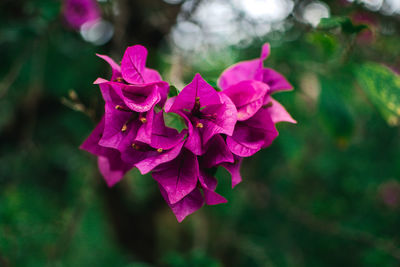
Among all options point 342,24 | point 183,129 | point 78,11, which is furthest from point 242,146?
point 78,11

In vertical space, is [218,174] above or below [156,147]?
below

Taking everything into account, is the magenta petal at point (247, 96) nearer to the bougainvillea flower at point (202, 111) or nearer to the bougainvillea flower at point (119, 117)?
the bougainvillea flower at point (202, 111)

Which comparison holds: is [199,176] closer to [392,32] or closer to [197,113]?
[197,113]

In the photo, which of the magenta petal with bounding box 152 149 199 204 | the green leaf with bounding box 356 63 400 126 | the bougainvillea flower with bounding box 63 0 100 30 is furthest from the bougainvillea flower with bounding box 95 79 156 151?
the bougainvillea flower with bounding box 63 0 100 30

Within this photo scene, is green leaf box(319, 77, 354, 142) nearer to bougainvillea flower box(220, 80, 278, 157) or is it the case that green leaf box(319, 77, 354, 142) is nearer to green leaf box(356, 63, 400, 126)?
green leaf box(356, 63, 400, 126)

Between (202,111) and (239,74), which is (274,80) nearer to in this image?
(239,74)
